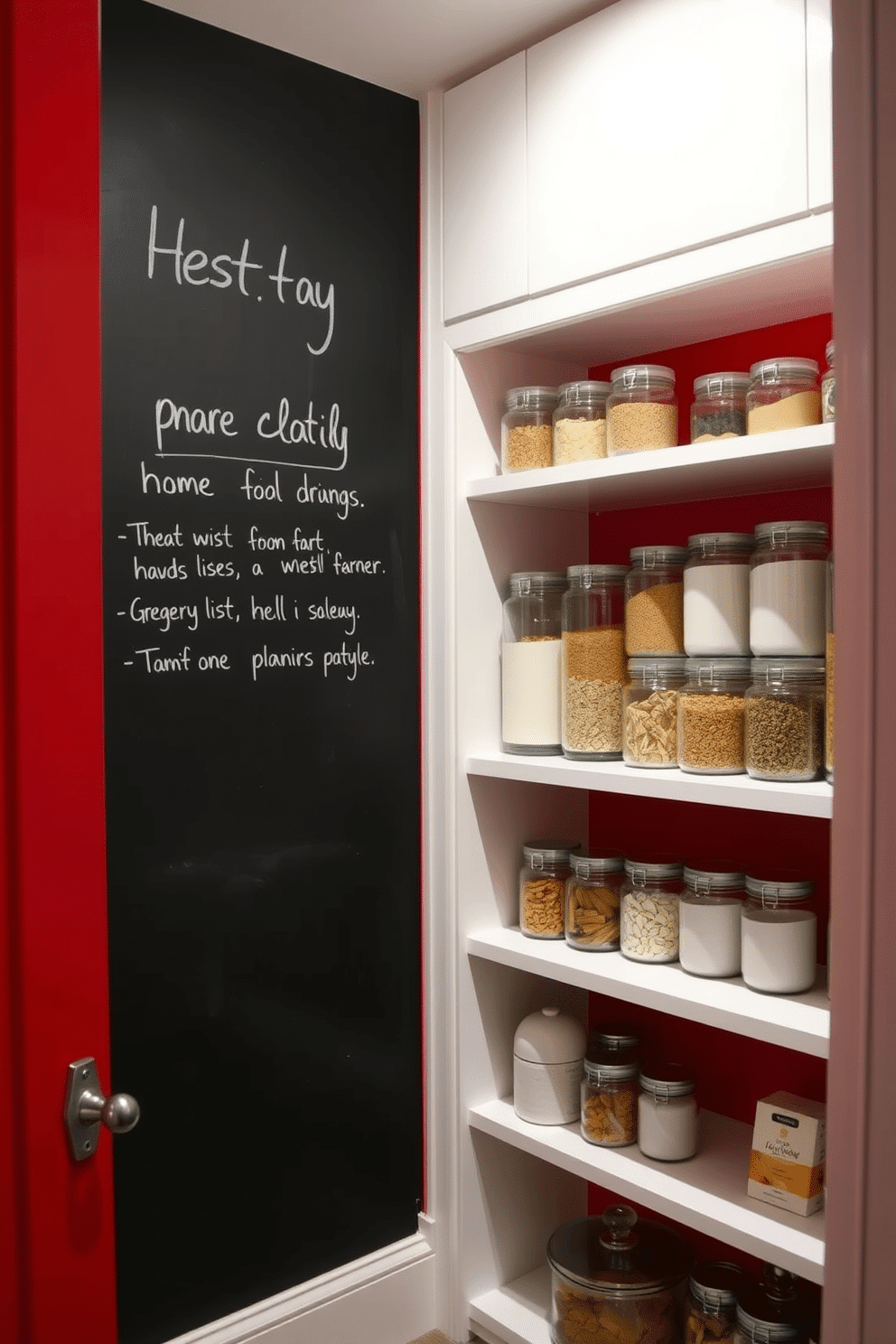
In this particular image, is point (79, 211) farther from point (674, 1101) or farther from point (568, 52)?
point (674, 1101)

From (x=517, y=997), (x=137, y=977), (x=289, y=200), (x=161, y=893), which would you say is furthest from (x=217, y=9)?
(x=517, y=997)

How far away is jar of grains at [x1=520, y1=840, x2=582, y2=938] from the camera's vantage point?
2080 mm

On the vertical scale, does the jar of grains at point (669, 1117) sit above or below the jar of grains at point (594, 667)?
below

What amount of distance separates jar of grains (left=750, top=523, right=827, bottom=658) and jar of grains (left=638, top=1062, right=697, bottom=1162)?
0.76 meters

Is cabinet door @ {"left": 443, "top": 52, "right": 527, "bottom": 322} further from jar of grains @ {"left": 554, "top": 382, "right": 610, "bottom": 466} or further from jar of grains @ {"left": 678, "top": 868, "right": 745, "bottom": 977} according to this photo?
jar of grains @ {"left": 678, "top": 868, "right": 745, "bottom": 977}

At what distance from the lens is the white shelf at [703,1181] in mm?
1601

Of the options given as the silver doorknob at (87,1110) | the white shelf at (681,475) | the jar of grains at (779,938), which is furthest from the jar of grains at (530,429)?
the silver doorknob at (87,1110)

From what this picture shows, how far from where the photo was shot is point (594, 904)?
1.98m

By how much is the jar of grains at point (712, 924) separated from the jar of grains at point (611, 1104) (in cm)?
27

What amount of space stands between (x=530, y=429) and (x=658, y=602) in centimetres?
44

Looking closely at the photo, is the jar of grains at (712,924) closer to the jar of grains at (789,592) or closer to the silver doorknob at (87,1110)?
the jar of grains at (789,592)

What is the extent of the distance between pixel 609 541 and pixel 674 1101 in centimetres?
113

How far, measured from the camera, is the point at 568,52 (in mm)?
1838

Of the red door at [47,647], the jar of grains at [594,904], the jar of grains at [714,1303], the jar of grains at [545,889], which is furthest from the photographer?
the jar of grains at [545,889]
